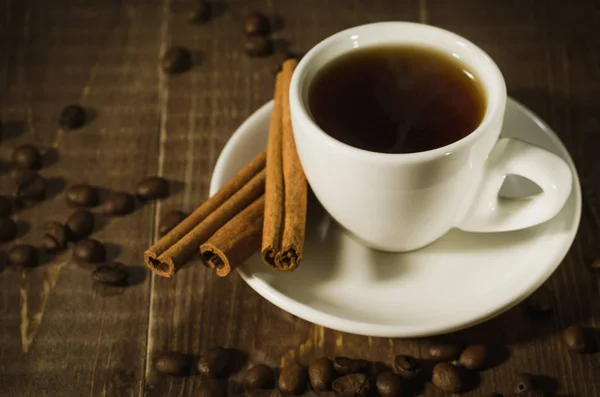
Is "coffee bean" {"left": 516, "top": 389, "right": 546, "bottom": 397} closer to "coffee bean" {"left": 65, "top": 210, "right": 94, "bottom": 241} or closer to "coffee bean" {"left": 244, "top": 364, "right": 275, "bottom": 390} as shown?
"coffee bean" {"left": 244, "top": 364, "right": 275, "bottom": 390}

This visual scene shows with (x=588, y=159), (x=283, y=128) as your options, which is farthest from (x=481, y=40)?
(x=283, y=128)

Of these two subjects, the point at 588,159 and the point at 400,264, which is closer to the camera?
the point at 400,264

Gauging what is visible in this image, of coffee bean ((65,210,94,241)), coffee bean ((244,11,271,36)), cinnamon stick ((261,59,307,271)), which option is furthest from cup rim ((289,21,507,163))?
coffee bean ((244,11,271,36))

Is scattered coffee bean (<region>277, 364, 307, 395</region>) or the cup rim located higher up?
the cup rim

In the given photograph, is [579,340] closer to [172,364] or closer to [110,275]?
[172,364]

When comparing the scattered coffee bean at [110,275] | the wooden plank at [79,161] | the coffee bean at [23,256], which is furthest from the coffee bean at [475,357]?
the coffee bean at [23,256]

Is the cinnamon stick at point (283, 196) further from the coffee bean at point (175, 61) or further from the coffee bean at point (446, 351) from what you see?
the coffee bean at point (175, 61)

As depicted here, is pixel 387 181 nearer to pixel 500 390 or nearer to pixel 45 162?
pixel 500 390
